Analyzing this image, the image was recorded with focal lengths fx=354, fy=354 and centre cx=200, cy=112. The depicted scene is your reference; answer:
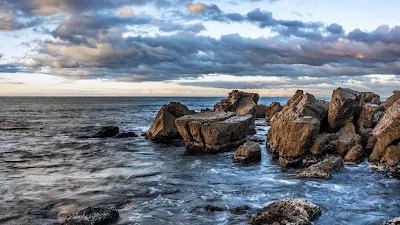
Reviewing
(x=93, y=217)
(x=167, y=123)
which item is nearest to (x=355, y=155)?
(x=93, y=217)

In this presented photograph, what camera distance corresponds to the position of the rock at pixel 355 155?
25.9 metres

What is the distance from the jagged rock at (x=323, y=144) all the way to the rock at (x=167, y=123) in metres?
17.6

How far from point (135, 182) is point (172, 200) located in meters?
4.96

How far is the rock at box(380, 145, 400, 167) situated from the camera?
2384 cm

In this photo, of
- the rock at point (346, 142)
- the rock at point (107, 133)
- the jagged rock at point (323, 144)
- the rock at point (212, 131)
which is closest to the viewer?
the jagged rock at point (323, 144)

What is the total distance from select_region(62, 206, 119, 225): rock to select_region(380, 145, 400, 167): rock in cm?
1853

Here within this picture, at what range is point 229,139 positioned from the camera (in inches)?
1309

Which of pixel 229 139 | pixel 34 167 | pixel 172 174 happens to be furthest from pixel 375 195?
pixel 34 167

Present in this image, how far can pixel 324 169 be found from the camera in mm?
23125

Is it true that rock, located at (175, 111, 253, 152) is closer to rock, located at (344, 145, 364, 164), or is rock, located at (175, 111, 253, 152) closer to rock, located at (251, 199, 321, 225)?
rock, located at (344, 145, 364, 164)

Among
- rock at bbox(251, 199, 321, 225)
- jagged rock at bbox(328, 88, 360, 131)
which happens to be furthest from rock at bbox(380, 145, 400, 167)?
rock at bbox(251, 199, 321, 225)

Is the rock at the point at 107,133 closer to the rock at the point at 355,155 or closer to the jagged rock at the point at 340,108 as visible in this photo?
the jagged rock at the point at 340,108

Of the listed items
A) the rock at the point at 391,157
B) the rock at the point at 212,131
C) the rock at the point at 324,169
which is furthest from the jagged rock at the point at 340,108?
the rock at the point at 212,131

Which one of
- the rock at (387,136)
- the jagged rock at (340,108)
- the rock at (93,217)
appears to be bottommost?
the rock at (93,217)
